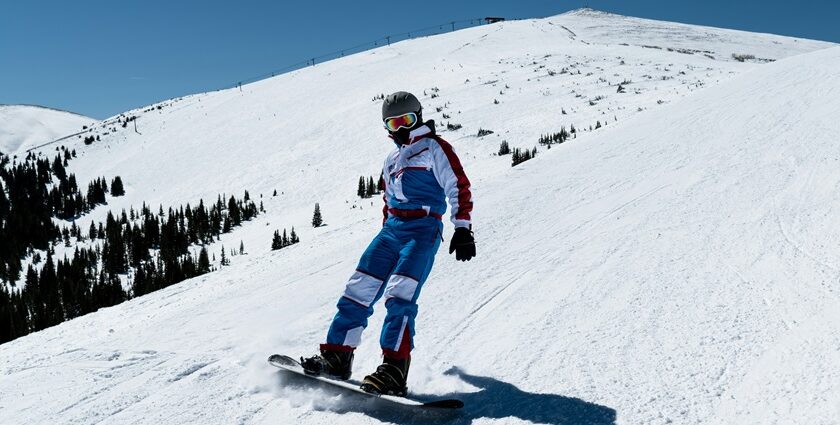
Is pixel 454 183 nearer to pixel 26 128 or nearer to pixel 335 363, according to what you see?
pixel 335 363

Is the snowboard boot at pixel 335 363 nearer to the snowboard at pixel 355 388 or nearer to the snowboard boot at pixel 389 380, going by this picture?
the snowboard at pixel 355 388

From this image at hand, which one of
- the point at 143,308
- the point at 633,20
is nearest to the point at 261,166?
the point at 143,308

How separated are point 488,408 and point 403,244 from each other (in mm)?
1128

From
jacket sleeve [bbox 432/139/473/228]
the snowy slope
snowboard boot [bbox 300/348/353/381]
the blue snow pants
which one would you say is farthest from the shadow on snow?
the snowy slope

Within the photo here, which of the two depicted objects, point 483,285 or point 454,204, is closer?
point 454,204

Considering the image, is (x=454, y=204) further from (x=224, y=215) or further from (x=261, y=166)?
(x=261, y=166)

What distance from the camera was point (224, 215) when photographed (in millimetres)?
22672

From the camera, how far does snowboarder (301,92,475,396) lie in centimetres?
321

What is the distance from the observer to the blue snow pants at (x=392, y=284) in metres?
3.18

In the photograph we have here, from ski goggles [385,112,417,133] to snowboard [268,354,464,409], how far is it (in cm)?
163

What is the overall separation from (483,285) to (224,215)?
1983 cm

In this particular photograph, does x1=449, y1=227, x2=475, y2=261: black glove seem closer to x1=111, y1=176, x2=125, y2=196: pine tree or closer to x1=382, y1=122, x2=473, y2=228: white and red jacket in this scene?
x1=382, y1=122, x2=473, y2=228: white and red jacket

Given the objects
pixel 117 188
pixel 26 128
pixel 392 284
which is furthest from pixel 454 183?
pixel 26 128

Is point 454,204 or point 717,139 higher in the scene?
point 454,204
